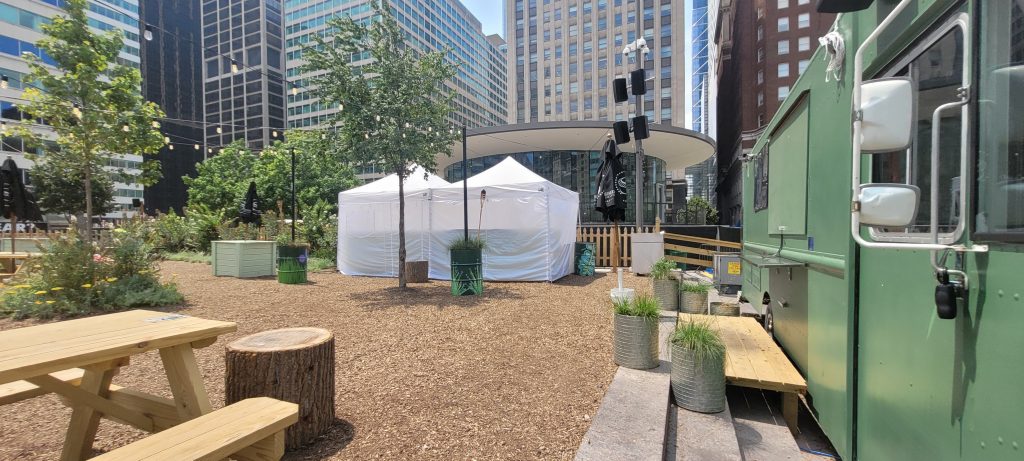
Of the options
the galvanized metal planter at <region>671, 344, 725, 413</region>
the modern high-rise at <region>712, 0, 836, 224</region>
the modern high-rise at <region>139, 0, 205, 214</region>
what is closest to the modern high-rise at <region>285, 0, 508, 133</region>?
the modern high-rise at <region>139, 0, 205, 214</region>

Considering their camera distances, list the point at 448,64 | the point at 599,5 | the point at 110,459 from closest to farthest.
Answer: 1. the point at 110,459
2. the point at 448,64
3. the point at 599,5

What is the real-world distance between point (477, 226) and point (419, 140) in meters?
2.85

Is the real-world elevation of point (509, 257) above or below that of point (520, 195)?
below

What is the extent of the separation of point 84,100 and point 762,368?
11723mm

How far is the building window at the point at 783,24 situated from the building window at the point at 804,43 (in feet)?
→ 5.72

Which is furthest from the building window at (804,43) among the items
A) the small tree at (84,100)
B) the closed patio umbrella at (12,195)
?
the closed patio umbrella at (12,195)

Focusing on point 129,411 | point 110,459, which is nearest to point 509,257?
point 129,411

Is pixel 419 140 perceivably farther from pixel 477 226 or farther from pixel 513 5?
pixel 513 5

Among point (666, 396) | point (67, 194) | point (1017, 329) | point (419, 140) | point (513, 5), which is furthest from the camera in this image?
point (513, 5)

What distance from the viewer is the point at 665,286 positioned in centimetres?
661

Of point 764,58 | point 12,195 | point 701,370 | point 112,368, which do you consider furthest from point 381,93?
point 764,58

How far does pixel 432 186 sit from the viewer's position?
10922 millimetres

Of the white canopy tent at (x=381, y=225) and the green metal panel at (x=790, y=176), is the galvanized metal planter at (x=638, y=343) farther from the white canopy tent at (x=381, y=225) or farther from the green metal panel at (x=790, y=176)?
the white canopy tent at (x=381, y=225)

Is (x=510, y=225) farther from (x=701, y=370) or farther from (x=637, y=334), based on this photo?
(x=701, y=370)
